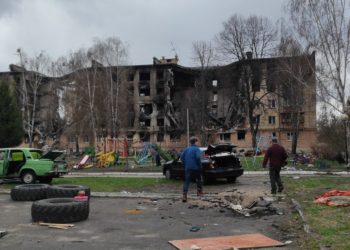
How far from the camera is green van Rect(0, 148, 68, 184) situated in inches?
872

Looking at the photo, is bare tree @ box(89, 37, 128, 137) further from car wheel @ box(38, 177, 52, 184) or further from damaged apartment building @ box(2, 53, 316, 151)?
car wheel @ box(38, 177, 52, 184)

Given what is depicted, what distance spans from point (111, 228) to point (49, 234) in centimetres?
133

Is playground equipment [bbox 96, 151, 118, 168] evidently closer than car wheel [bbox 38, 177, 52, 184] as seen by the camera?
No

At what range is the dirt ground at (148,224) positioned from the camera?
28.9 ft

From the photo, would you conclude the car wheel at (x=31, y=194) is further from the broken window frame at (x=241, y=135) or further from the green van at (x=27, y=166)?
the broken window frame at (x=241, y=135)

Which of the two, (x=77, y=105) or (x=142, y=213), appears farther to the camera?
(x=77, y=105)

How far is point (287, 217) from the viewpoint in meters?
11.1

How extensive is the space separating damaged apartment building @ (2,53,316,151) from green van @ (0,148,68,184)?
933 inches

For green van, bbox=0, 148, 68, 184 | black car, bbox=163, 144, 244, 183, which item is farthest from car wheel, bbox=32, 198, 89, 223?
green van, bbox=0, 148, 68, 184

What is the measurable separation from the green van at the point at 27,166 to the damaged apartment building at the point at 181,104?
23.7 meters

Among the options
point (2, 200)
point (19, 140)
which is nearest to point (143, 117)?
point (19, 140)

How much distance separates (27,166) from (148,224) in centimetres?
1297

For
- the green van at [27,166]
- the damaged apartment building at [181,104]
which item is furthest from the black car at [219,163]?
the damaged apartment building at [181,104]

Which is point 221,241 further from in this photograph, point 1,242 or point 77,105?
point 77,105
